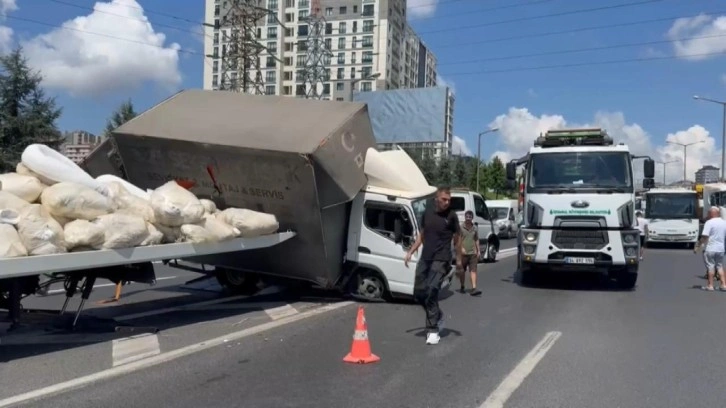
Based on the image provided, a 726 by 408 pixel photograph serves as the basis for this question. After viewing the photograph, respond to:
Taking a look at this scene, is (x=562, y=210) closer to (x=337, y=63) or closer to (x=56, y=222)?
(x=56, y=222)

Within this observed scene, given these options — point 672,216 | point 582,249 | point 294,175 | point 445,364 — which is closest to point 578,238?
point 582,249

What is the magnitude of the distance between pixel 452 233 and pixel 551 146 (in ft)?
22.7

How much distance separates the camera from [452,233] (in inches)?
335

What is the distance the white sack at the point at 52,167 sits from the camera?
26.3 feet

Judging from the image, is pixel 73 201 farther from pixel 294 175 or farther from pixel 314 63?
pixel 314 63

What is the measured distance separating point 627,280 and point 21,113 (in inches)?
1128

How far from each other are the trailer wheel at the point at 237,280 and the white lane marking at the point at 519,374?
220 inches

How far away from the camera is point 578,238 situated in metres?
13.3

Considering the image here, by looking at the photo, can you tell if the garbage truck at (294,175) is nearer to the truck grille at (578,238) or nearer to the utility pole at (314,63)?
the truck grille at (578,238)

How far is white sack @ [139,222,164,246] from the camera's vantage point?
811 cm

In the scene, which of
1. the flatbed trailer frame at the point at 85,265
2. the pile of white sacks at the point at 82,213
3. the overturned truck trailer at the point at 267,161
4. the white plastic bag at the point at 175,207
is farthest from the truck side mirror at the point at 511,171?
the white plastic bag at the point at 175,207

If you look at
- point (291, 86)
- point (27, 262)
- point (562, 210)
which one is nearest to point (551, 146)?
point (562, 210)

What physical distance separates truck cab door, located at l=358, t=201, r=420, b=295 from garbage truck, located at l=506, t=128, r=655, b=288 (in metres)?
3.63

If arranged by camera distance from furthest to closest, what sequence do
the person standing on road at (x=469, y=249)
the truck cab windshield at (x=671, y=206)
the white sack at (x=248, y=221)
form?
the truck cab windshield at (x=671, y=206) → the person standing on road at (x=469, y=249) → the white sack at (x=248, y=221)
